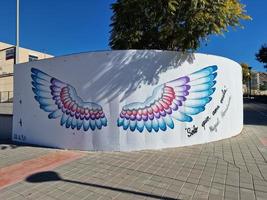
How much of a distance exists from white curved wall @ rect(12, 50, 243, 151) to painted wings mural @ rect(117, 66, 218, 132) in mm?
54

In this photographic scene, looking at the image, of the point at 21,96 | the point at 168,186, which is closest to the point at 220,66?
the point at 168,186

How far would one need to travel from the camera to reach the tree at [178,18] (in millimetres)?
7352

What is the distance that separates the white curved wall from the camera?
7.04 metres

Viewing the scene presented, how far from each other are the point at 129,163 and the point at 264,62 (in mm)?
34175

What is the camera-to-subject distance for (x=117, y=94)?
23.0ft

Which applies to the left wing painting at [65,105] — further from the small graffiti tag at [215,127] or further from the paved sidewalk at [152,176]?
the small graffiti tag at [215,127]

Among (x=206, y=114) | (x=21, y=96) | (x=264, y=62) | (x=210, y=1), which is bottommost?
(x=206, y=114)

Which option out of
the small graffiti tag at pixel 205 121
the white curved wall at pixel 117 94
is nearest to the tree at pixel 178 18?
the white curved wall at pixel 117 94

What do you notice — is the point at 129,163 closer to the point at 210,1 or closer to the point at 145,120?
the point at 145,120

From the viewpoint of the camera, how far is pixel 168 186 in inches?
178

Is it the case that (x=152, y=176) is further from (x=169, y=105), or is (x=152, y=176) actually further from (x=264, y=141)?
(x=264, y=141)

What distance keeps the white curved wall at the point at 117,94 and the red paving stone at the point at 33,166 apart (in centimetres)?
60

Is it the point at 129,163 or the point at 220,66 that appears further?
the point at 220,66

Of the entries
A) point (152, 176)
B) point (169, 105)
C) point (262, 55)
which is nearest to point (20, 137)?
point (169, 105)
